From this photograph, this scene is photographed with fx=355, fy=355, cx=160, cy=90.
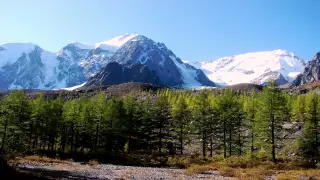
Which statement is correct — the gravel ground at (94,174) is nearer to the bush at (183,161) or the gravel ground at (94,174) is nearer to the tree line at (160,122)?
the bush at (183,161)

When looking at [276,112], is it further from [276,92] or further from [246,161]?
[246,161]

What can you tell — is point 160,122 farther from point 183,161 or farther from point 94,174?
point 94,174

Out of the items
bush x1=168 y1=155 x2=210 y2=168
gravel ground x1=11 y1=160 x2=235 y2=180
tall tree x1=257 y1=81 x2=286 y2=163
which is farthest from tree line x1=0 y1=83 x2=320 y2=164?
gravel ground x1=11 y1=160 x2=235 y2=180

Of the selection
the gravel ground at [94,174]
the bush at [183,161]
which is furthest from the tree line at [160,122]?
the gravel ground at [94,174]

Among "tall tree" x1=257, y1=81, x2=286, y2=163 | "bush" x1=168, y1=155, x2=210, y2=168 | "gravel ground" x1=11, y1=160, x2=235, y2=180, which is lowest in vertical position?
"bush" x1=168, y1=155, x2=210, y2=168

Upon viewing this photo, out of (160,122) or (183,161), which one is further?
(160,122)

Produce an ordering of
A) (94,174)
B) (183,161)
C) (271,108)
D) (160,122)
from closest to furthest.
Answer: (94,174), (271,108), (183,161), (160,122)

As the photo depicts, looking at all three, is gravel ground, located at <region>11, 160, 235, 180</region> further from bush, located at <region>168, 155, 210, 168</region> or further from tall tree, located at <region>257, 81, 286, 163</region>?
tall tree, located at <region>257, 81, 286, 163</region>

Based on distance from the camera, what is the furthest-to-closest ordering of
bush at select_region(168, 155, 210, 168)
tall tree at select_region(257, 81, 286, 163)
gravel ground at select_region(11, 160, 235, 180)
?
1. bush at select_region(168, 155, 210, 168)
2. tall tree at select_region(257, 81, 286, 163)
3. gravel ground at select_region(11, 160, 235, 180)

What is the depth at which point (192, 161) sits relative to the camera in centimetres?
6094

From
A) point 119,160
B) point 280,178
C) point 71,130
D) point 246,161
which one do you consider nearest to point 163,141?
point 71,130

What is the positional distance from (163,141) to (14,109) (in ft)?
145

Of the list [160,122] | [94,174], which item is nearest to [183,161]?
[160,122]

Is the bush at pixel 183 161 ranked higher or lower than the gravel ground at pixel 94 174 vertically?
lower
